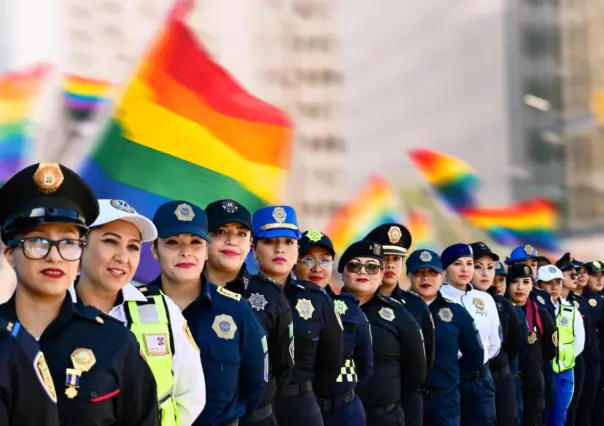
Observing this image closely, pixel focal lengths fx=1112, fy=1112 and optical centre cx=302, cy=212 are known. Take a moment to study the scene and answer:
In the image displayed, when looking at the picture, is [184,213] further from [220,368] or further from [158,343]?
[158,343]

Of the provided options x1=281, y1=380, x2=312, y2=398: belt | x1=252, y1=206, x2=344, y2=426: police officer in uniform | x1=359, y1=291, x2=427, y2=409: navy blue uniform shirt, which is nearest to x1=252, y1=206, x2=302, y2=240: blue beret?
x1=252, y1=206, x2=344, y2=426: police officer in uniform

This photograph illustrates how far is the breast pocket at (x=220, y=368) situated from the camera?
4359 millimetres

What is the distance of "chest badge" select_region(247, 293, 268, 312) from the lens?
201 inches

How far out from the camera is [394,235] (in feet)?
22.9

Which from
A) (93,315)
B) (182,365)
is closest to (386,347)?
(182,365)

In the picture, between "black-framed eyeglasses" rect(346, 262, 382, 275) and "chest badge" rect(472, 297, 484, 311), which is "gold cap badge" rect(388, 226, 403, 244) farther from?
"chest badge" rect(472, 297, 484, 311)

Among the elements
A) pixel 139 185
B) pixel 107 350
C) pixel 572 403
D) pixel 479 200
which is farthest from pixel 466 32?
pixel 107 350

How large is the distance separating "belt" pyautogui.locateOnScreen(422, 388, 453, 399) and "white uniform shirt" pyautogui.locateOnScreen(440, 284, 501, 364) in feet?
1.58

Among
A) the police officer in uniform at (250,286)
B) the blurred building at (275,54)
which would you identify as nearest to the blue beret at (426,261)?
the police officer in uniform at (250,286)

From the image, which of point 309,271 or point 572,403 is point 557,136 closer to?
point 572,403

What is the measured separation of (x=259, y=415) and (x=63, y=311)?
201cm

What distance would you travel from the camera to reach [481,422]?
7.95 meters

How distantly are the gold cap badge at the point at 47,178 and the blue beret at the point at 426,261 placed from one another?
4485mm

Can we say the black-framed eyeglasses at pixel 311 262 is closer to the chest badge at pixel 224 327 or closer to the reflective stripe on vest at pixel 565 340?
the chest badge at pixel 224 327
